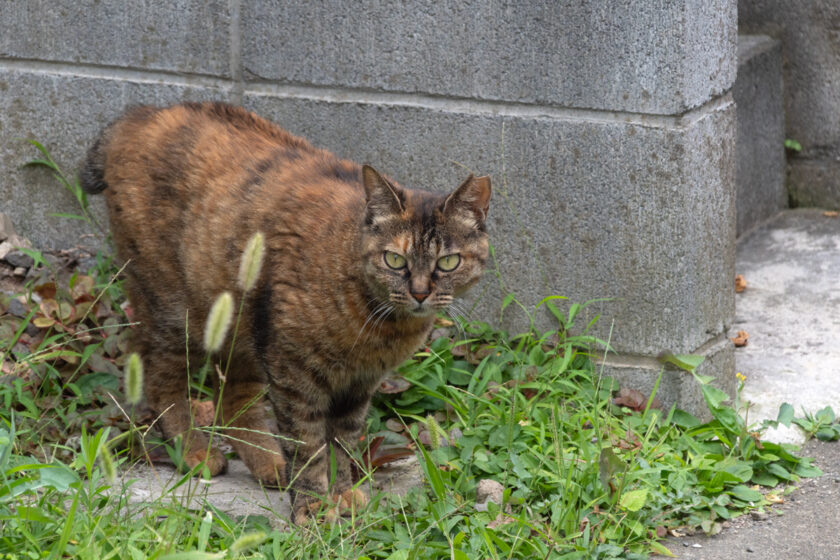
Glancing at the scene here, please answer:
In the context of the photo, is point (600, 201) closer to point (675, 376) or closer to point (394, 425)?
point (675, 376)

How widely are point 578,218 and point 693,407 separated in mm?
923

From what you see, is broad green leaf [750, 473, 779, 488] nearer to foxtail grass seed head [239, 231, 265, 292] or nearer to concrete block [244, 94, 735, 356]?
concrete block [244, 94, 735, 356]

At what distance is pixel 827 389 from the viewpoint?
4.29 metres

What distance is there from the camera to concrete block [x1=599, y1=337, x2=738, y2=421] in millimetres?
4105

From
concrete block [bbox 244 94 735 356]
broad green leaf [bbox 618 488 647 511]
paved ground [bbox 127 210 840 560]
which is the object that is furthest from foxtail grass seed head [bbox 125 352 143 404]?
concrete block [bbox 244 94 735 356]

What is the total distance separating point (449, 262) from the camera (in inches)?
133

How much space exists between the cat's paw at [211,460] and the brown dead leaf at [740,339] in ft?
7.94

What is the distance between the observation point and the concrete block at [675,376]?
13.5ft

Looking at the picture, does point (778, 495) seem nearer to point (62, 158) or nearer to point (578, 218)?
point (578, 218)

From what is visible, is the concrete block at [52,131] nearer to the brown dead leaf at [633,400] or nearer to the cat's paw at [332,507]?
the cat's paw at [332,507]

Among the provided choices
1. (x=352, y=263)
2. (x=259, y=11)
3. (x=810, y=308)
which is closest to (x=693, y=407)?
(x=810, y=308)

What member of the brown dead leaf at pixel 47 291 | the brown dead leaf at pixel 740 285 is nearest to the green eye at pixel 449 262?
the brown dead leaf at pixel 47 291

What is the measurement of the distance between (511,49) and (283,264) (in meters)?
1.35

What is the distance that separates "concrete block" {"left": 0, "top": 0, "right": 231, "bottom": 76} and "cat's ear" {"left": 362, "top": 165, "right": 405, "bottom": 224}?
1592 millimetres
